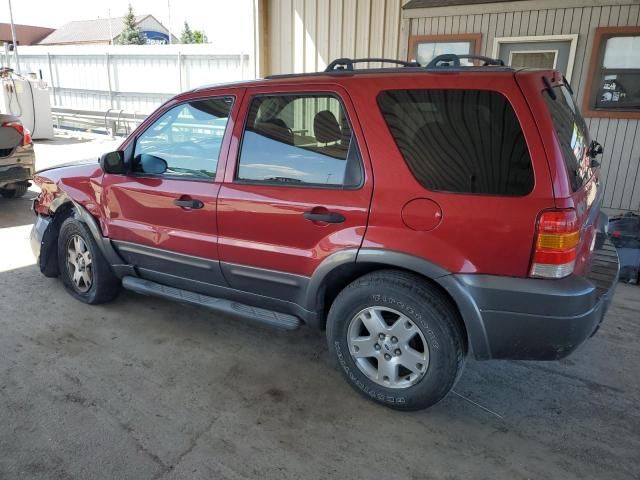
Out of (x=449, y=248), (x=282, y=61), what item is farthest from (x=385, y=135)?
(x=282, y=61)

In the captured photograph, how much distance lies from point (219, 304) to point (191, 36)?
261 ft

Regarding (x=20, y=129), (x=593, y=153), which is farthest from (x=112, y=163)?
(x=20, y=129)

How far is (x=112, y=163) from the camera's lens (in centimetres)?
355

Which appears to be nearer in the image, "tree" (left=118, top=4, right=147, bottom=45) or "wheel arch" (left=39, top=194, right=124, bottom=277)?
"wheel arch" (left=39, top=194, right=124, bottom=277)

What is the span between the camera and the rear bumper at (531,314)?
2324 millimetres

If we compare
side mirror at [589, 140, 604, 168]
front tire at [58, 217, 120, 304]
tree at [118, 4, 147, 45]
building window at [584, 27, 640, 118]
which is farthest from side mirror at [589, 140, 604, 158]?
tree at [118, 4, 147, 45]

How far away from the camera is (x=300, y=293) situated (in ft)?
9.87

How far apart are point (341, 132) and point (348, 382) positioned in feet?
4.76

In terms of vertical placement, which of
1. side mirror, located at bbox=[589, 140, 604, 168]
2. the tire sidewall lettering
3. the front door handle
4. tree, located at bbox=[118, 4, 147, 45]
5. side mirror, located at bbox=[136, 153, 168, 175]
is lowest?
the tire sidewall lettering

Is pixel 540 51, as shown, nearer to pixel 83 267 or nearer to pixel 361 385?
pixel 361 385

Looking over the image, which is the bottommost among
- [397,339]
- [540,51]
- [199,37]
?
[397,339]

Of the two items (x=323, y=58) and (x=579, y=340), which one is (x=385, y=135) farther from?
(x=323, y=58)

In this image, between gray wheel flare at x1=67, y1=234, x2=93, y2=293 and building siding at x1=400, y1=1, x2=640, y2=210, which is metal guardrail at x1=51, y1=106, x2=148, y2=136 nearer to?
building siding at x1=400, y1=1, x2=640, y2=210

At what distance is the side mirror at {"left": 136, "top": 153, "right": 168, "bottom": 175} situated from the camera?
3479 mm
